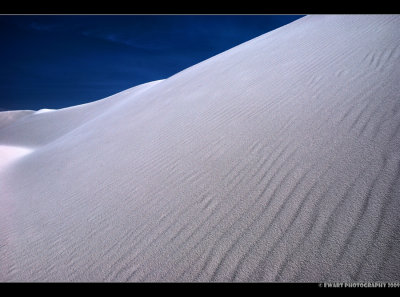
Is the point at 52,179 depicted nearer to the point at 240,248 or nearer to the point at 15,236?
the point at 15,236

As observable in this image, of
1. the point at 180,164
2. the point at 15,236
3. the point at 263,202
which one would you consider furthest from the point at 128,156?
the point at 263,202

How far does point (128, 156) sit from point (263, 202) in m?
2.84

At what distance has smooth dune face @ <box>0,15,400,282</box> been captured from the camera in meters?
1.73

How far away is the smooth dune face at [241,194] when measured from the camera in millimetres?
1727

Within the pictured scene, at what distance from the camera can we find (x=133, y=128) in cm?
566

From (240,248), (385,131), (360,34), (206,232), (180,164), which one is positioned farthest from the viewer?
(360,34)

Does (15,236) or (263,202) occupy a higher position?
(15,236)

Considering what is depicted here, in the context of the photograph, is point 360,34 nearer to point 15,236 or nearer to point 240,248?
point 240,248

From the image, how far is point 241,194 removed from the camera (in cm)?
241

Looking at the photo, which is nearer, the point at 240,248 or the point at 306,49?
the point at 240,248
